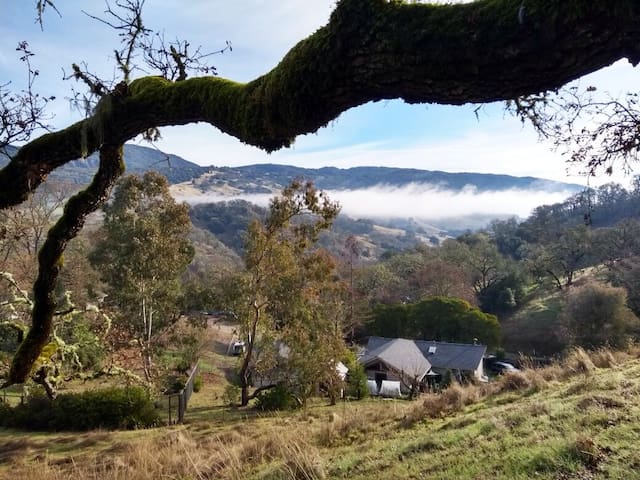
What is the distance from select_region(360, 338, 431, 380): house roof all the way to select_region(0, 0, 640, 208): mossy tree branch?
26238mm

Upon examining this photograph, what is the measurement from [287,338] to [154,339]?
24.6 feet

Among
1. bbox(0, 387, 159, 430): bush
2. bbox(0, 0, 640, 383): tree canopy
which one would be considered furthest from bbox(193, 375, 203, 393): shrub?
bbox(0, 0, 640, 383): tree canopy

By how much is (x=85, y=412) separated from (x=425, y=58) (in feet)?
50.1

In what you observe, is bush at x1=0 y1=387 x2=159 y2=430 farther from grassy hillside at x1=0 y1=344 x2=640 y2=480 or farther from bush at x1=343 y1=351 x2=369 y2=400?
bush at x1=343 y1=351 x2=369 y2=400

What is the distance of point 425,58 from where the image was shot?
5.99 ft

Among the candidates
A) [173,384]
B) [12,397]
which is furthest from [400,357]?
[12,397]

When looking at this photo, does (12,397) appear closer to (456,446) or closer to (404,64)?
(456,446)

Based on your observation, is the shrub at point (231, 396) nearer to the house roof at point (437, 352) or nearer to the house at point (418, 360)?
the house at point (418, 360)

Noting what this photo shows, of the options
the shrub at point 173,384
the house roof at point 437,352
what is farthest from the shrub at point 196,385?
the house roof at point 437,352

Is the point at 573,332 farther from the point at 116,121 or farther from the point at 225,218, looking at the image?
the point at 225,218

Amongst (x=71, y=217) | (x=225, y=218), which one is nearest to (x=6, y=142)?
(x=71, y=217)

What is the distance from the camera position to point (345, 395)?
19906 mm

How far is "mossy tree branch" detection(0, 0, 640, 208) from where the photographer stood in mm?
1593

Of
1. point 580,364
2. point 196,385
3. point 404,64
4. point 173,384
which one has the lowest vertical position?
point 196,385
